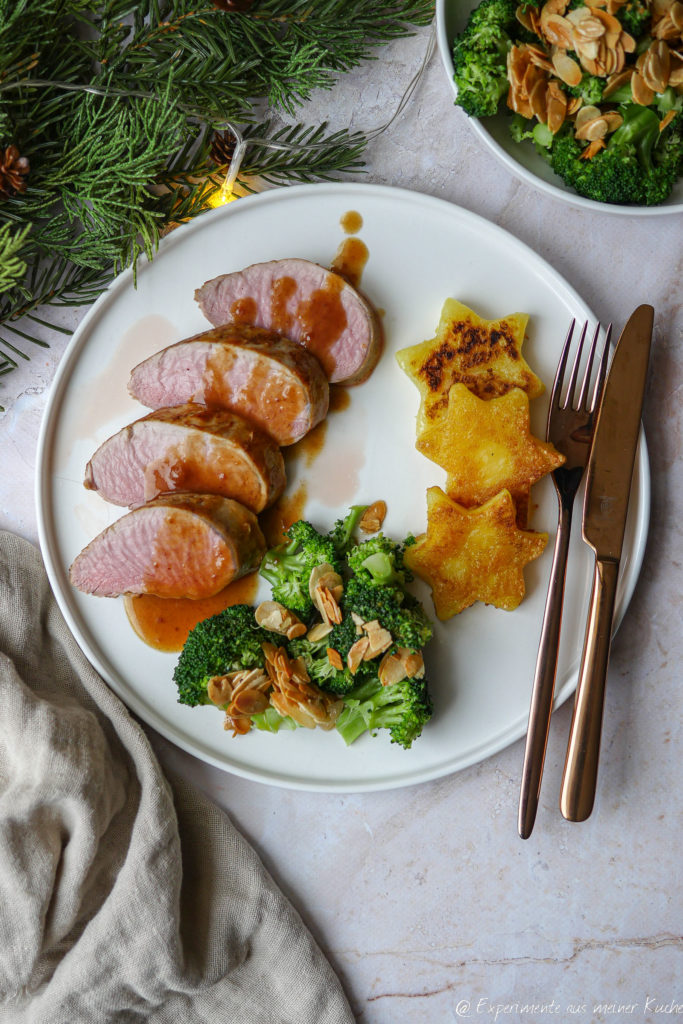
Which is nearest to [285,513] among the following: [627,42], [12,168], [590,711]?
[590,711]

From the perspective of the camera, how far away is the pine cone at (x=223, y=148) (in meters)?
2.32

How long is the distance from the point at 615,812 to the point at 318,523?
1.27 m

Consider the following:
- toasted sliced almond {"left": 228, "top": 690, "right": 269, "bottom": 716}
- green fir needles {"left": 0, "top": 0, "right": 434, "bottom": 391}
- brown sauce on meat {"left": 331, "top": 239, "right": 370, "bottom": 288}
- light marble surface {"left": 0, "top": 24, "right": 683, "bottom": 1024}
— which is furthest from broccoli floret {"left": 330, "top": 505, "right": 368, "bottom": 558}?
green fir needles {"left": 0, "top": 0, "right": 434, "bottom": 391}

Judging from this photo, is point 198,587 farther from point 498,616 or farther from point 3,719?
point 498,616

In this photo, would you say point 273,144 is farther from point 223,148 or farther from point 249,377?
point 249,377

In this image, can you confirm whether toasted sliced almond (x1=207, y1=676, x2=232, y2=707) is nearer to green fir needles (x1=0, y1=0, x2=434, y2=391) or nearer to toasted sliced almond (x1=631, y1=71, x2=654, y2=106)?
green fir needles (x1=0, y1=0, x2=434, y2=391)

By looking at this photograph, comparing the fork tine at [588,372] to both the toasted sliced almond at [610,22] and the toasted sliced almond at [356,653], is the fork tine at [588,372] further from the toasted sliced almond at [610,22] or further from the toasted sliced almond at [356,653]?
the toasted sliced almond at [356,653]

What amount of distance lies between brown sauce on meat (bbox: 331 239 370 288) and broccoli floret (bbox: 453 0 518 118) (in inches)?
19.0

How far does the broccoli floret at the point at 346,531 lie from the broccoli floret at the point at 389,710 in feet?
1.32

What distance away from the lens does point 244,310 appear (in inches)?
91.4

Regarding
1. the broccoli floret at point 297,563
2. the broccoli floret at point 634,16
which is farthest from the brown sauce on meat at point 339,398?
the broccoli floret at point 634,16

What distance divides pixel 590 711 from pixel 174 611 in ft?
4.17

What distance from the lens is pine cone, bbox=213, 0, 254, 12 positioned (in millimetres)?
1922

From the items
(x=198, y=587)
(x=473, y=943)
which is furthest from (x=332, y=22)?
(x=473, y=943)
